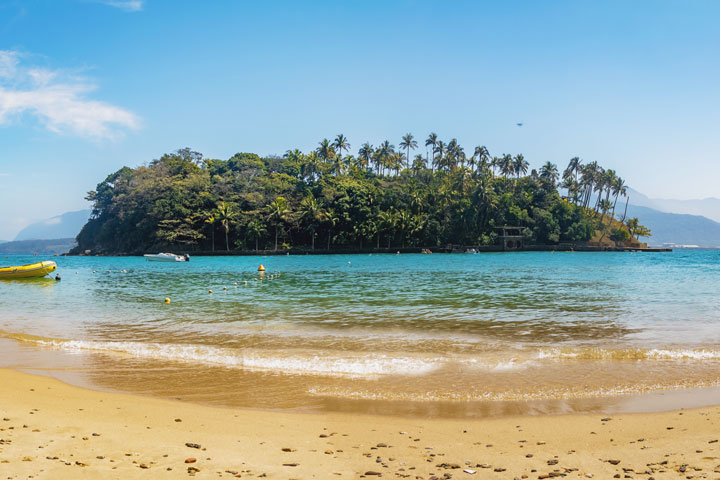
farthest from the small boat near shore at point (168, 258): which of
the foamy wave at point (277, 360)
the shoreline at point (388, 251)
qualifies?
the foamy wave at point (277, 360)

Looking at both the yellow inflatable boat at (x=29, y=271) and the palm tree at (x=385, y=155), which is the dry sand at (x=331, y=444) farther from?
the palm tree at (x=385, y=155)

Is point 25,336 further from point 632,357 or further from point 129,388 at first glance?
point 632,357

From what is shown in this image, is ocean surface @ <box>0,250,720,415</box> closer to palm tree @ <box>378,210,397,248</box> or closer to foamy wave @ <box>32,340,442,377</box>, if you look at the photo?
foamy wave @ <box>32,340,442,377</box>

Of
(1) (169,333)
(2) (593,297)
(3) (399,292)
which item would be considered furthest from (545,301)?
(1) (169,333)

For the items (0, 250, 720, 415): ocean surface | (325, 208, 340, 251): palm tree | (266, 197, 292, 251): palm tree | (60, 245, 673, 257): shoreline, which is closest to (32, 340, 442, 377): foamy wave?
(0, 250, 720, 415): ocean surface

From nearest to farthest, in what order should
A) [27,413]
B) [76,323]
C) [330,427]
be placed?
1. [330,427]
2. [27,413]
3. [76,323]

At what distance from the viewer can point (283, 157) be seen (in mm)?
144375

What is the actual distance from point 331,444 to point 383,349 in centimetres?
654

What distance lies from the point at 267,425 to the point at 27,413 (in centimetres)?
368

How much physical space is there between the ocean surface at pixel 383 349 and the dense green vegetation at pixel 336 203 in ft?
261

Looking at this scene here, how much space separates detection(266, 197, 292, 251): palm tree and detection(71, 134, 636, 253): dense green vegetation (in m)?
0.26

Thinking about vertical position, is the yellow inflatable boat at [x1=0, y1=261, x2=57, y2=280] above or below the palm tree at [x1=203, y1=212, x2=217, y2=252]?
below

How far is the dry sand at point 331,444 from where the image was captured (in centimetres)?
518

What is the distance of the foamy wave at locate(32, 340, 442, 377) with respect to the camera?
Result: 1055 cm
